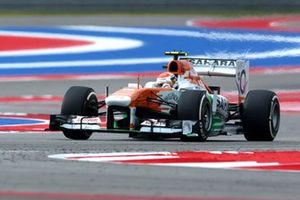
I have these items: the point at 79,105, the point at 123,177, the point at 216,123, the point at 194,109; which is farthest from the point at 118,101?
the point at 123,177

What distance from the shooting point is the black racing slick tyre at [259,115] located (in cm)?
1472

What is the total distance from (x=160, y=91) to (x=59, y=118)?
1.30 m

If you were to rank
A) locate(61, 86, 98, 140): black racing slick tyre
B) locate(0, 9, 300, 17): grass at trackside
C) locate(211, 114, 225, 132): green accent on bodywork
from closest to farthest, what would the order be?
locate(61, 86, 98, 140): black racing slick tyre < locate(211, 114, 225, 132): green accent on bodywork < locate(0, 9, 300, 17): grass at trackside

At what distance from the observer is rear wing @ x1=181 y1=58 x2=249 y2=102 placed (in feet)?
50.5

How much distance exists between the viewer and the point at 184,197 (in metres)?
8.00

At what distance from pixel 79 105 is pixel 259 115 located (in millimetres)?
2353

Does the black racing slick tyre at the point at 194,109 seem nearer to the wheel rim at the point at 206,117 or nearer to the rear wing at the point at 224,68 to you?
the wheel rim at the point at 206,117

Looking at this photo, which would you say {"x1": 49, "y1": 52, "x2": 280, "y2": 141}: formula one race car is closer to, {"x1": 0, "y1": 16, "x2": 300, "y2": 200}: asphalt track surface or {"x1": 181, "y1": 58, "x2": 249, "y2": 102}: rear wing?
{"x1": 181, "y1": 58, "x2": 249, "y2": 102}: rear wing

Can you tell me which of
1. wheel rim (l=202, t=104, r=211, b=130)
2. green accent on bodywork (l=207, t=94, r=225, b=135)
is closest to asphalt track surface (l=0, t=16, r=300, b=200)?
wheel rim (l=202, t=104, r=211, b=130)

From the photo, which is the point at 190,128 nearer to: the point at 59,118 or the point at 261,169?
the point at 59,118

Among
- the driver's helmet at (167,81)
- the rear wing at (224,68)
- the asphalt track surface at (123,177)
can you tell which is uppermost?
the rear wing at (224,68)
